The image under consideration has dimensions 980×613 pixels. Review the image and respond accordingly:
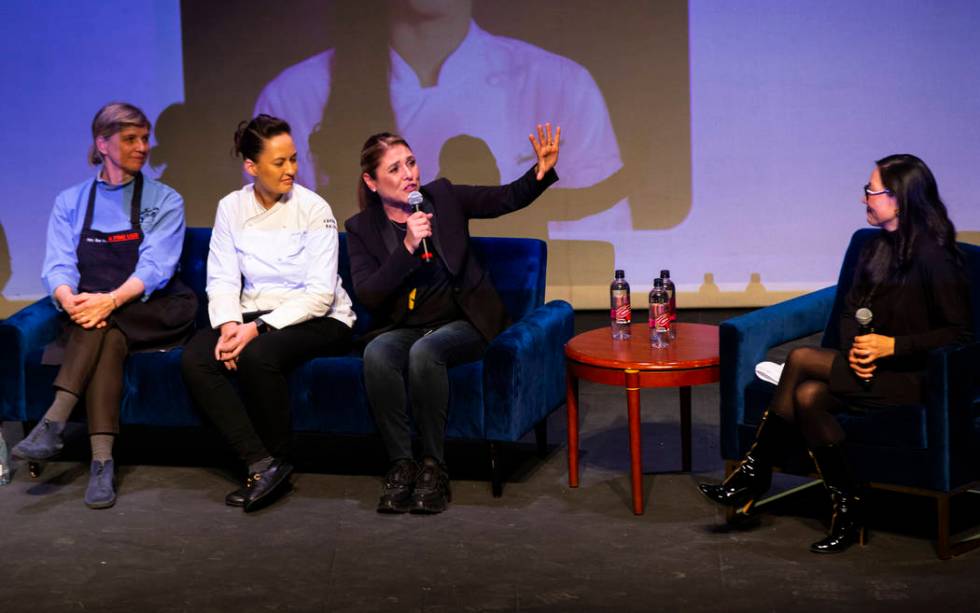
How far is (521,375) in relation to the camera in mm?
3857

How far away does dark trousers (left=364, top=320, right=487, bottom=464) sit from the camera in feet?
12.6

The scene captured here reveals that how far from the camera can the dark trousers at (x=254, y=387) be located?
399 centimetres

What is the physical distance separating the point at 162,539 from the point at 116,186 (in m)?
1.39

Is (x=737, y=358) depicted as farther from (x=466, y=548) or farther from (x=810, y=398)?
(x=466, y=548)

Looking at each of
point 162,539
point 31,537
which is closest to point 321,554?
point 162,539

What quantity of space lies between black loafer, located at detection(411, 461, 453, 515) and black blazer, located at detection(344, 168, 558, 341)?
1.63 ft

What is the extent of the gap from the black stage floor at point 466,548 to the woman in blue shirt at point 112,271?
0.38m

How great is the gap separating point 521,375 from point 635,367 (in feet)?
1.31

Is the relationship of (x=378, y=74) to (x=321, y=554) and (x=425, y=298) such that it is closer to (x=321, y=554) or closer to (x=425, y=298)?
(x=425, y=298)

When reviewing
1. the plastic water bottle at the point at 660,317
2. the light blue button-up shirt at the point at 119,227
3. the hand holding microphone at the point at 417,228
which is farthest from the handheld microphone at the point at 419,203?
the light blue button-up shirt at the point at 119,227

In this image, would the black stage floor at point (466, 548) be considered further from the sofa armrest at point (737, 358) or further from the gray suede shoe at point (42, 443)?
the sofa armrest at point (737, 358)

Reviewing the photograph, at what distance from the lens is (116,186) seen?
4406 mm

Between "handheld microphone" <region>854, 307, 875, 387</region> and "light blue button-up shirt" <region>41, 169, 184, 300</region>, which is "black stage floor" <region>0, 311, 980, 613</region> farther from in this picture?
"light blue button-up shirt" <region>41, 169, 184, 300</region>

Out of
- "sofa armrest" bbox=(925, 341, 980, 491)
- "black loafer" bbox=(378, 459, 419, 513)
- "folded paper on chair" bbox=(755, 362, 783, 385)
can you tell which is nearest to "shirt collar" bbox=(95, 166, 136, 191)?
"black loafer" bbox=(378, 459, 419, 513)
